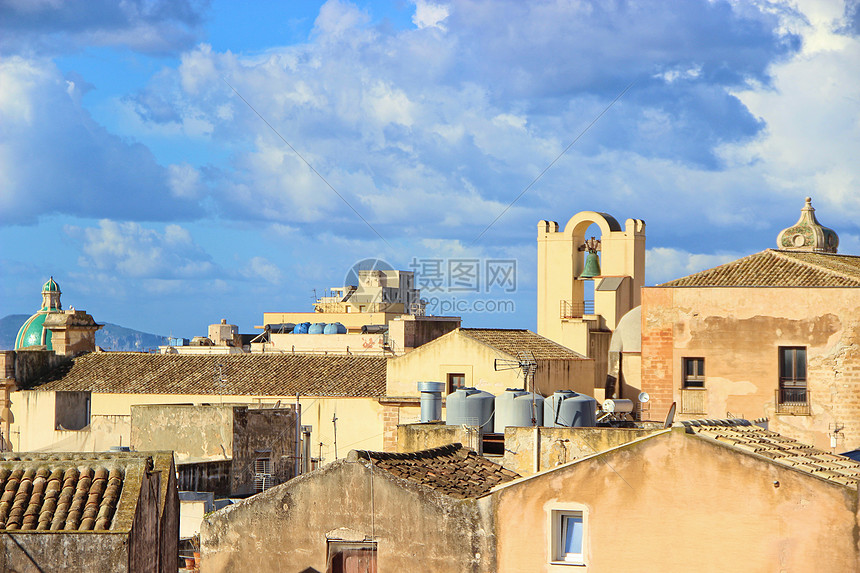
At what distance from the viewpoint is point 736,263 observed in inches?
1115

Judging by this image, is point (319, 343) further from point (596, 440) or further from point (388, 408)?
point (596, 440)

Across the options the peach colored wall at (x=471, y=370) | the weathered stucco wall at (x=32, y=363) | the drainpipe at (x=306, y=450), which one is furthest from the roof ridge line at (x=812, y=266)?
the weathered stucco wall at (x=32, y=363)

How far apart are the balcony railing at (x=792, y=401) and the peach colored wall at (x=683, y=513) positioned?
44.0 ft

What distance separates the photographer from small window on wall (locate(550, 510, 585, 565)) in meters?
13.6

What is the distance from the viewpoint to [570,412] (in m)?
20.0

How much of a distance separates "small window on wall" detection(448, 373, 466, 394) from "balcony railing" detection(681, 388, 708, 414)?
23.0 ft

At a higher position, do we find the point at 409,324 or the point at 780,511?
the point at 409,324

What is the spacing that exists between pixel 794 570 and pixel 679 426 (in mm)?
1921

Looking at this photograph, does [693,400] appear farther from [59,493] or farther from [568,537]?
[59,493]

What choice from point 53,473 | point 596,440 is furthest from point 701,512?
point 53,473

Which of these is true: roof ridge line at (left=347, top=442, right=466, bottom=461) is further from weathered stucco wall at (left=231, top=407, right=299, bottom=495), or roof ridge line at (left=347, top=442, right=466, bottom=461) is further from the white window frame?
weathered stucco wall at (left=231, top=407, right=299, bottom=495)

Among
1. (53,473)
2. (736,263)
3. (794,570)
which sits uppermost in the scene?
(736,263)

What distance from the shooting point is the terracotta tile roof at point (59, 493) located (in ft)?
40.9

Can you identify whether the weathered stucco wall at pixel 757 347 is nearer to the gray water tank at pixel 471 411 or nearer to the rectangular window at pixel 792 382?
the rectangular window at pixel 792 382
